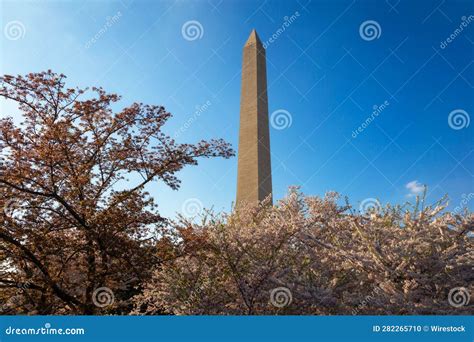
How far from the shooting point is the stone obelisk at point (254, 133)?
58.0ft

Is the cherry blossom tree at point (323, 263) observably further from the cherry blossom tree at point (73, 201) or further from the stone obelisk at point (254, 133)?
the stone obelisk at point (254, 133)

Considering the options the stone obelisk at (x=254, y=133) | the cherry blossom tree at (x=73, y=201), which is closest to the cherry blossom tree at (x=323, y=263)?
the cherry blossom tree at (x=73, y=201)

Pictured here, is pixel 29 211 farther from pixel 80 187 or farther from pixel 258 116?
pixel 258 116

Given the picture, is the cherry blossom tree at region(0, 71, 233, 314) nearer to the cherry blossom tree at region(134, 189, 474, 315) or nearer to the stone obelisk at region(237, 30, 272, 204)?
the cherry blossom tree at region(134, 189, 474, 315)

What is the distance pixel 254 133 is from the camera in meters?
18.2

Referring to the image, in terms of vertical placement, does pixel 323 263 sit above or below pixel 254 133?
below

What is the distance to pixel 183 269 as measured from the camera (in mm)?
7785

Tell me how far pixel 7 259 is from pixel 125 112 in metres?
4.35

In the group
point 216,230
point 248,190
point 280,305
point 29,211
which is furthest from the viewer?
point 248,190

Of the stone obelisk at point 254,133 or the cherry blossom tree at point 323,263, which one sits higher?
the stone obelisk at point 254,133

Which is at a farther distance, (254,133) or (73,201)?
(254,133)

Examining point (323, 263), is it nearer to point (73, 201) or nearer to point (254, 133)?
point (73, 201)

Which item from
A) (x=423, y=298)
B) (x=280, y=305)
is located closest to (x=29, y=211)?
(x=280, y=305)

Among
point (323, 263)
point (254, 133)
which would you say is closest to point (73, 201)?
point (323, 263)
